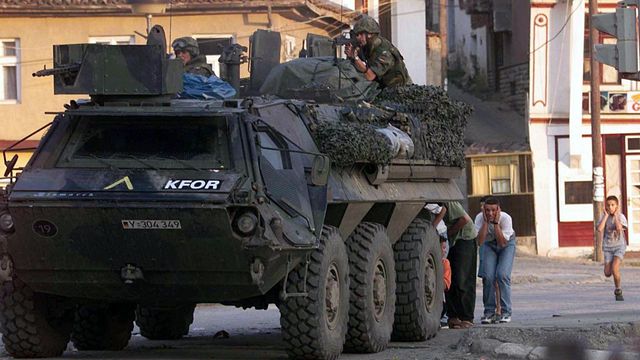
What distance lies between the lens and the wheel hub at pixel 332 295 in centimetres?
1152

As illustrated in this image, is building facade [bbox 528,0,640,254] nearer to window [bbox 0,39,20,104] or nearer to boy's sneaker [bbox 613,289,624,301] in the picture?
window [bbox 0,39,20,104]

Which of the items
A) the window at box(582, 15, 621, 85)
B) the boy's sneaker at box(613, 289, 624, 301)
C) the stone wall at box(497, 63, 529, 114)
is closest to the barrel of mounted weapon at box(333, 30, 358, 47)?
the boy's sneaker at box(613, 289, 624, 301)

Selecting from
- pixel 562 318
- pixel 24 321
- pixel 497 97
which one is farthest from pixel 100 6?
pixel 24 321

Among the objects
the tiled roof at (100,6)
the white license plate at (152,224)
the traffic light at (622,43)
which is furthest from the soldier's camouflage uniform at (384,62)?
the tiled roof at (100,6)

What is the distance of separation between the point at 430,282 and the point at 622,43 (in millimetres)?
2874

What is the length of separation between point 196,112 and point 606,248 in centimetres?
1132

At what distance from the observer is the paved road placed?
12.6 metres

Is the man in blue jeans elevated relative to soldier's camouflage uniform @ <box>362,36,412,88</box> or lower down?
lower down

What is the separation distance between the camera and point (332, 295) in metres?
11.6

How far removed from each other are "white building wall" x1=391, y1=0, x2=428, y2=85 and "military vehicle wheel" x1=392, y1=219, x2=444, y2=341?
2744 centimetres

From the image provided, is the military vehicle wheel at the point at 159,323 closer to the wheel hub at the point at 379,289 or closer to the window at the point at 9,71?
the wheel hub at the point at 379,289

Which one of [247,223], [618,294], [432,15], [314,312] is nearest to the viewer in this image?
[247,223]

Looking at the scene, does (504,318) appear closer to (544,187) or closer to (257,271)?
(257,271)

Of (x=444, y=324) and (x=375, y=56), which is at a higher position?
(x=375, y=56)
